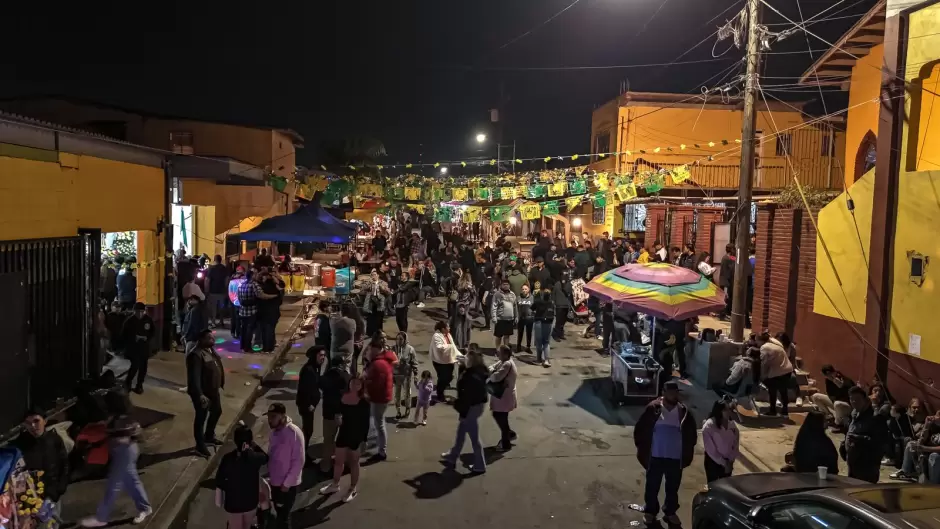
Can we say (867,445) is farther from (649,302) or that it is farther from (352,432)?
(352,432)

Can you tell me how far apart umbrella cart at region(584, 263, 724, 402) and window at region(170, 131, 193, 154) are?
20.6 m

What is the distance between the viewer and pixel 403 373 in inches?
412

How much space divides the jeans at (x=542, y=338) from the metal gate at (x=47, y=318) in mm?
7919

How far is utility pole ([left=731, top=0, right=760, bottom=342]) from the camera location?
38.4 feet

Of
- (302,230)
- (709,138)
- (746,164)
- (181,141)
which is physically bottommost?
(302,230)

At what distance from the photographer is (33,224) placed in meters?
8.98

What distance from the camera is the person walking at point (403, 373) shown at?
10.4 meters

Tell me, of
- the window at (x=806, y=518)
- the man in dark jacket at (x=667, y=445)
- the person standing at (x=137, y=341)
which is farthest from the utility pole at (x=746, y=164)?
the person standing at (x=137, y=341)

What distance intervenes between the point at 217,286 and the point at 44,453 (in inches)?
394

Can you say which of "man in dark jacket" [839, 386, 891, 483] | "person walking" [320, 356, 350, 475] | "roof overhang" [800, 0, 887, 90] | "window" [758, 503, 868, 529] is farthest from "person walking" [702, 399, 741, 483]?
"roof overhang" [800, 0, 887, 90]

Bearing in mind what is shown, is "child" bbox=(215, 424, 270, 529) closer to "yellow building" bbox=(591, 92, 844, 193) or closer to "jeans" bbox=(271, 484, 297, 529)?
"jeans" bbox=(271, 484, 297, 529)

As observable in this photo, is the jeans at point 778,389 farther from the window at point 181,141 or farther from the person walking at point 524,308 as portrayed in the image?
the window at point 181,141

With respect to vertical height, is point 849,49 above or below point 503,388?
above

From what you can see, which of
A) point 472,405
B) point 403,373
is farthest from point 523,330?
point 472,405
